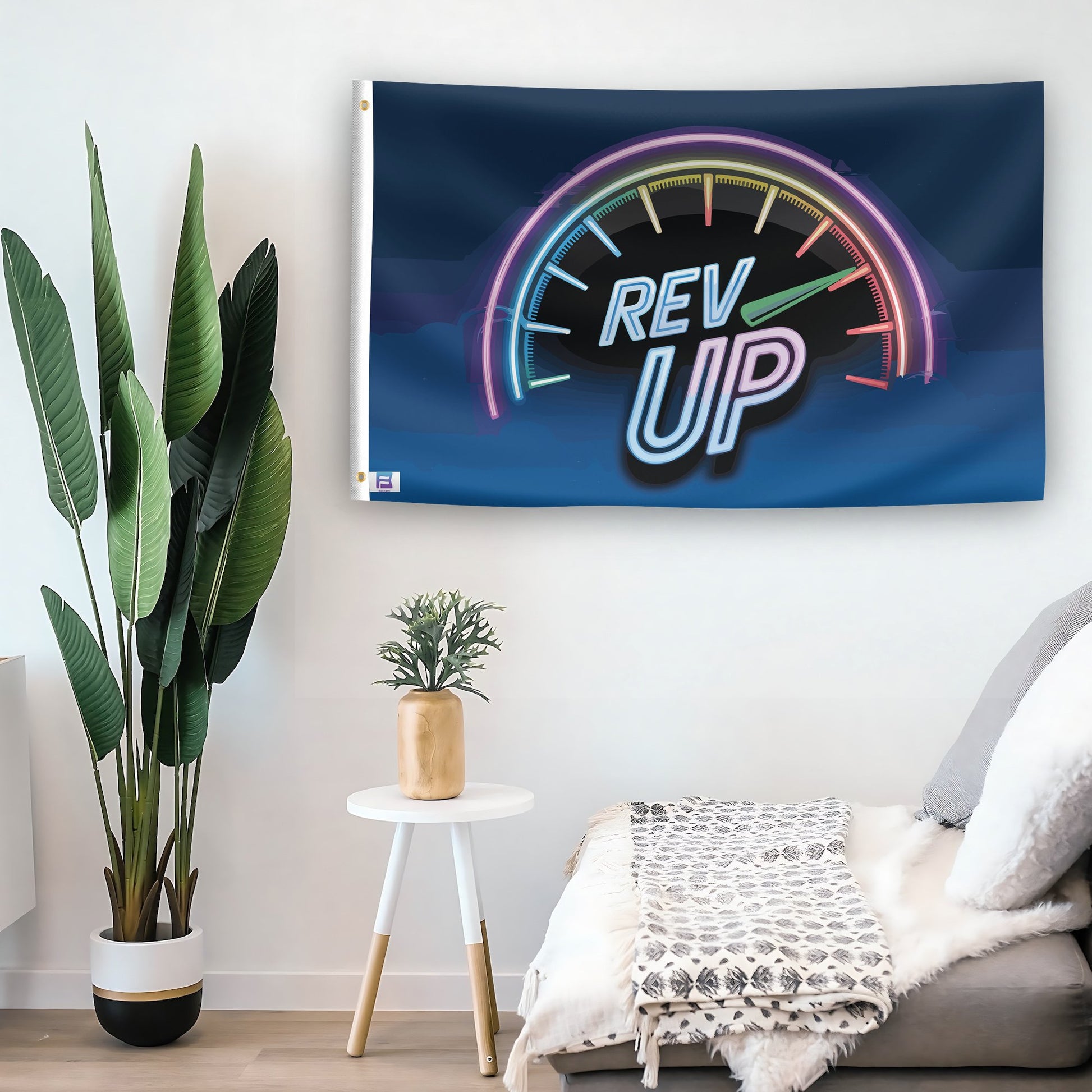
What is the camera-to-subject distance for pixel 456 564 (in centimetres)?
239

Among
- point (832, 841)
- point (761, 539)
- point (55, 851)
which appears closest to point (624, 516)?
point (761, 539)

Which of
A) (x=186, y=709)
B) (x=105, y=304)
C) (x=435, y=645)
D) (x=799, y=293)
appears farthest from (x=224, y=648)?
(x=799, y=293)

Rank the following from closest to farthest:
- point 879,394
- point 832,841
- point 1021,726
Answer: point 1021,726 → point 832,841 → point 879,394

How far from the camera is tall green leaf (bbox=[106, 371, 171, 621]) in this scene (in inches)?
Answer: 78.2

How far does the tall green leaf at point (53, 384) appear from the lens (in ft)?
6.85

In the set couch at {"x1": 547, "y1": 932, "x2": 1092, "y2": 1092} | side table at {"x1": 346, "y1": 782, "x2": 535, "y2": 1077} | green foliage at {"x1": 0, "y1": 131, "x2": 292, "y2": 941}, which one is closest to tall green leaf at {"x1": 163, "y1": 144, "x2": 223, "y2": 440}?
green foliage at {"x1": 0, "y1": 131, "x2": 292, "y2": 941}

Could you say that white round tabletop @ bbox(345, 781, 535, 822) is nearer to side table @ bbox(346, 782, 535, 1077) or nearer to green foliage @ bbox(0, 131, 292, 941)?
side table @ bbox(346, 782, 535, 1077)

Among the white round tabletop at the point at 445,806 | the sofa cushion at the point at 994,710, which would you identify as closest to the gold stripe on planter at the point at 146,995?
the white round tabletop at the point at 445,806

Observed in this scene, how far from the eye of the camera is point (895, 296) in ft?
7.59

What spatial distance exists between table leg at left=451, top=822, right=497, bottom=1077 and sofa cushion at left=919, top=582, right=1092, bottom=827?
830mm

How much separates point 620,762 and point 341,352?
43.0 inches

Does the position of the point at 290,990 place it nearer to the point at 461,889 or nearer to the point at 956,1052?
the point at 461,889

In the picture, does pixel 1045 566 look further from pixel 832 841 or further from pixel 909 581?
pixel 832 841

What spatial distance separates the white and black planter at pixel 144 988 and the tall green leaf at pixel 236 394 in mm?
822
